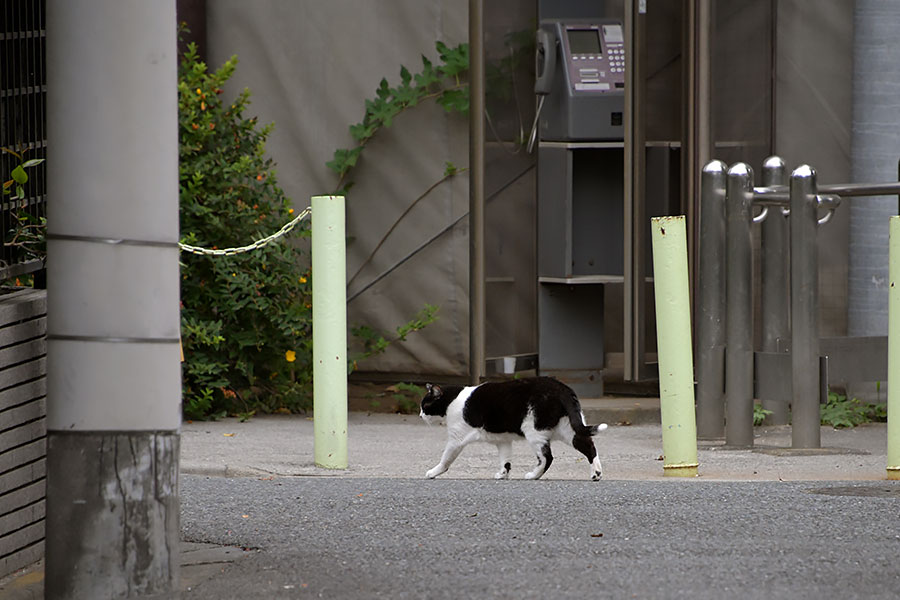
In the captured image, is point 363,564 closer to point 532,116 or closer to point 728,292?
point 728,292

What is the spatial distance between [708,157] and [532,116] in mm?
1415

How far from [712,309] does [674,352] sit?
113cm

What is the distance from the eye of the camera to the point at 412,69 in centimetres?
1044

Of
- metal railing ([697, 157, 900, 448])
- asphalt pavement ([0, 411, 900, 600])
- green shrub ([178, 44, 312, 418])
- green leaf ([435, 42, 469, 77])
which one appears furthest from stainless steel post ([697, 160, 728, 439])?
green leaf ([435, 42, 469, 77])

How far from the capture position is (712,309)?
7.77 meters

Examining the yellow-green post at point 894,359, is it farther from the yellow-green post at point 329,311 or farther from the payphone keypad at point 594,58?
the payphone keypad at point 594,58

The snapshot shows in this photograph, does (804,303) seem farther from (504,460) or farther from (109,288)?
(109,288)

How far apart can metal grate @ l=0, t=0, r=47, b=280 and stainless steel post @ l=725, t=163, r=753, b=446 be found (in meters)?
3.69

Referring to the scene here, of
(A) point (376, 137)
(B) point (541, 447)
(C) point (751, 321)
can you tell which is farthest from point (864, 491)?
(A) point (376, 137)

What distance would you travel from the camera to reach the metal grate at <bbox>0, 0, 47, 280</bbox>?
5020 millimetres

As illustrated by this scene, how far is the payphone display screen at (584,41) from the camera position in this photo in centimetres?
1001

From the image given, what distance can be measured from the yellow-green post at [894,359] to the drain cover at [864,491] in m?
0.53

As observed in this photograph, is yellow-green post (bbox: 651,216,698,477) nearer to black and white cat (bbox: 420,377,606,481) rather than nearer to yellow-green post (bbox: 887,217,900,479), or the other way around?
black and white cat (bbox: 420,377,606,481)

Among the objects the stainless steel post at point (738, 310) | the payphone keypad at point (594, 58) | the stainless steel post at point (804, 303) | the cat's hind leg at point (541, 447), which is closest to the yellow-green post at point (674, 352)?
the cat's hind leg at point (541, 447)
